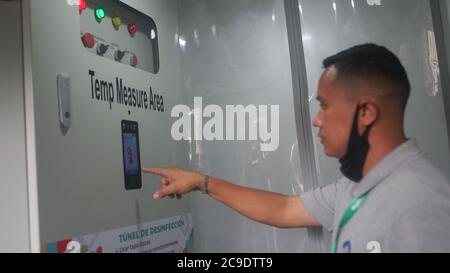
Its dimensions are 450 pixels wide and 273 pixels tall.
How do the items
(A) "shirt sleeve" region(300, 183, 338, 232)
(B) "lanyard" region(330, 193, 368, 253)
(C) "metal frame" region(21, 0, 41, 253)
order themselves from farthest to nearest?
(A) "shirt sleeve" region(300, 183, 338, 232) < (B) "lanyard" region(330, 193, 368, 253) < (C) "metal frame" region(21, 0, 41, 253)

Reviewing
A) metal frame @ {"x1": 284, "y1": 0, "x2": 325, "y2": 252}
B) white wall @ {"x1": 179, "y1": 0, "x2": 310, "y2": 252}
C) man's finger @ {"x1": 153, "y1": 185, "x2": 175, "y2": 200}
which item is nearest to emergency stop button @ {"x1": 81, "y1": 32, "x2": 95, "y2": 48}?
white wall @ {"x1": 179, "y1": 0, "x2": 310, "y2": 252}

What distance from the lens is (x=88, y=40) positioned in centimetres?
114

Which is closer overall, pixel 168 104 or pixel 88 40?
pixel 88 40

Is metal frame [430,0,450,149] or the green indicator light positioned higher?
the green indicator light

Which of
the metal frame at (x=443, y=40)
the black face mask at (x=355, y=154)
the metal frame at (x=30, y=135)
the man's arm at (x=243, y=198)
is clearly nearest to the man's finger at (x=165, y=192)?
the man's arm at (x=243, y=198)

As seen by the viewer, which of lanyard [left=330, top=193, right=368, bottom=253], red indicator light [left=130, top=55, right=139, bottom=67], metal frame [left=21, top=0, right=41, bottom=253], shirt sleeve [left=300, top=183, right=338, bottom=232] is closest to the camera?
metal frame [left=21, top=0, right=41, bottom=253]

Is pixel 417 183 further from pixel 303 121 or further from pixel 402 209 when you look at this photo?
pixel 303 121

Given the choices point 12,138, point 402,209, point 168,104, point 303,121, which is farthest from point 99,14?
point 402,209

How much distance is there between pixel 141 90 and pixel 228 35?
31 centimetres

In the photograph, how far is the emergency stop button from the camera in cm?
113

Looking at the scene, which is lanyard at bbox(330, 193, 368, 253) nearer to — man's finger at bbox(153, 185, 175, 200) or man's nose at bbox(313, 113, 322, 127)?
man's nose at bbox(313, 113, 322, 127)

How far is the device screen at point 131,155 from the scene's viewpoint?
47.9 inches

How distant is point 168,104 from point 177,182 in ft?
0.85
